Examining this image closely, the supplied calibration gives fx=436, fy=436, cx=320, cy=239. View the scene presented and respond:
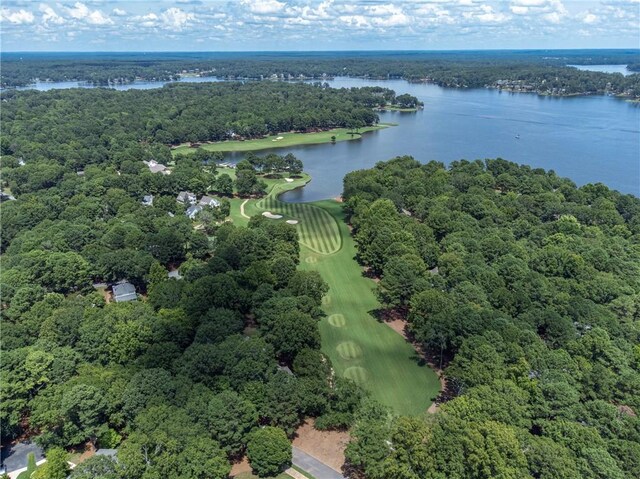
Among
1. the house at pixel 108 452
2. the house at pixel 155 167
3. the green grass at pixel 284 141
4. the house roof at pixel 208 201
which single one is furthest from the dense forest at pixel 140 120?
the house at pixel 108 452

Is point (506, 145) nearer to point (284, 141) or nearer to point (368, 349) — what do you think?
point (284, 141)

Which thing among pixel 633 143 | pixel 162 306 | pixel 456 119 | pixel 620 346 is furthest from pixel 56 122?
pixel 633 143

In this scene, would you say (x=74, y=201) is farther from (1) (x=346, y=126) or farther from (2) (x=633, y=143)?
(2) (x=633, y=143)

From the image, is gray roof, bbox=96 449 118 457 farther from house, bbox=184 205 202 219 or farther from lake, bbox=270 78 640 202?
lake, bbox=270 78 640 202

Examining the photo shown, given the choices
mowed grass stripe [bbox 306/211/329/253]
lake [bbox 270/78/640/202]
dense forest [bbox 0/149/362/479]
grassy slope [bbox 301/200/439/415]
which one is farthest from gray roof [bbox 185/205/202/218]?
grassy slope [bbox 301/200/439/415]

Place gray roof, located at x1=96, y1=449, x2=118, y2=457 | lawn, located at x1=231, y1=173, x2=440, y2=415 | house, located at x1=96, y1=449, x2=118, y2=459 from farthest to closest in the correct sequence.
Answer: lawn, located at x1=231, y1=173, x2=440, y2=415
gray roof, located at x1=96, y1=449, x2=118, y2=457
house, located at x1=96, y1=449, x2=118, y2=459

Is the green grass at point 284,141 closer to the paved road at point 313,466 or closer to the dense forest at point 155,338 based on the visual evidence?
the dense forest at point 155,338

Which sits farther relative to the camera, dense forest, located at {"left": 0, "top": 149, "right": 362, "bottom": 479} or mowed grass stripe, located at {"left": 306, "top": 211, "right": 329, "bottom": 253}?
mowed grass stripe, located at {"left": 306, "top": 211, "right": 329, "bottom": 253}
